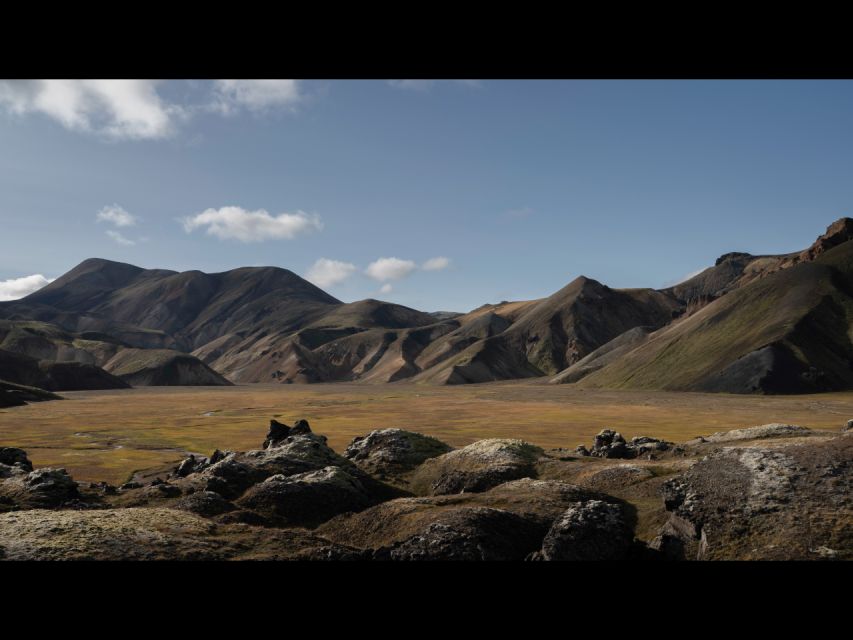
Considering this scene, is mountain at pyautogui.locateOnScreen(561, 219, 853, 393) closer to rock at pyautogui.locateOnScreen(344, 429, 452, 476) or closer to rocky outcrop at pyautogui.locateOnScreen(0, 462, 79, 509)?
rock at pyautogui.locateOnScreen(344, 429, 452, 476)

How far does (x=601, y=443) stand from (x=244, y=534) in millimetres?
39609

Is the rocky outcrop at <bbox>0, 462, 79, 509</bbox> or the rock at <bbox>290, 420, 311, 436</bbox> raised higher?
the rock at <bbox>290, 420, 311, 436</bbox>

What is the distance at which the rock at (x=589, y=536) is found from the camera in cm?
2247

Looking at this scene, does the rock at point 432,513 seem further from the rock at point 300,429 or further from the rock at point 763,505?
the rock at point 300,429

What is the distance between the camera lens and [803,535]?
69.2ft

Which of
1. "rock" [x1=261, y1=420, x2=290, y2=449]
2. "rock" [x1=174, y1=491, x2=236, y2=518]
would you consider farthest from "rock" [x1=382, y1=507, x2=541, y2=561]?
"rock" [x1=261, y1=420, x2=290, y2=449]

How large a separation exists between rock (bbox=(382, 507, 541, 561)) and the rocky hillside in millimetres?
61

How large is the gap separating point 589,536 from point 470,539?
5019 mm

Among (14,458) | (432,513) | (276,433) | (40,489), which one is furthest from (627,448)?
(14,458)

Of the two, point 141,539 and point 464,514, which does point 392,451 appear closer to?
point 464,514

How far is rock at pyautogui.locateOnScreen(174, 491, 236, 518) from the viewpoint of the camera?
30.5 meters

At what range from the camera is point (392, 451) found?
48.1m
